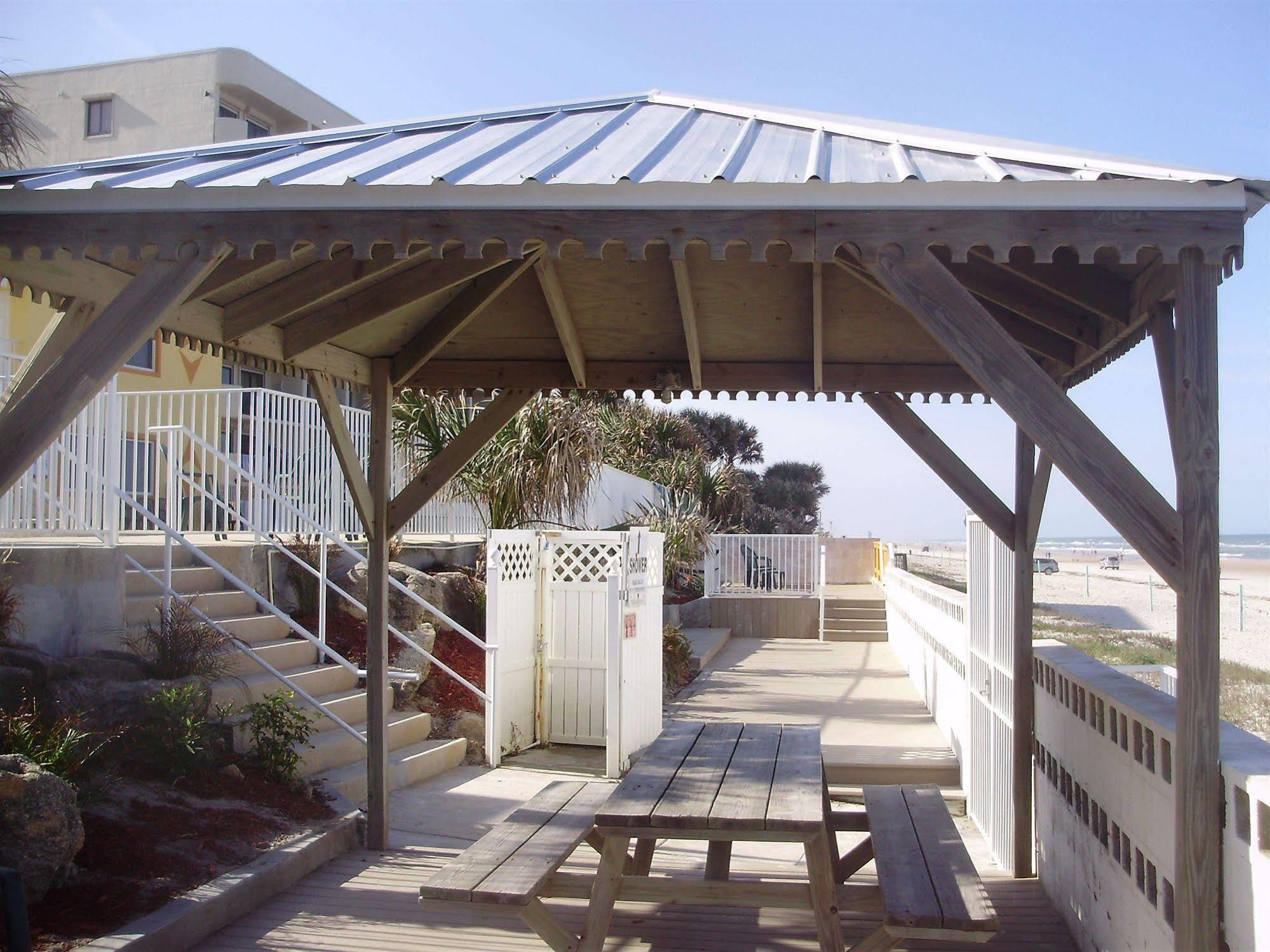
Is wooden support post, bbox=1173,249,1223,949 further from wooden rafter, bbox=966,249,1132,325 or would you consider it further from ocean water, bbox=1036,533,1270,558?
ocean water, bbox=1036,533,1270,558

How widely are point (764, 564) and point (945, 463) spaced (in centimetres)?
1562

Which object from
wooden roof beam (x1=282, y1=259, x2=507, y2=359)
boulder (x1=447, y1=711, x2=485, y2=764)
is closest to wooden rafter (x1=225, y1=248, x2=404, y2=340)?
wooden roof beam (x1=282, y1=259, x2=507, y2=359)

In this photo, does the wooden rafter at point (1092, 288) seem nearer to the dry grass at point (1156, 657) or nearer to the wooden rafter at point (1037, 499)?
the wooden rafter at point (1037, 499)

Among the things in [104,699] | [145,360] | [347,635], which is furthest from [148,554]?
[145,360]

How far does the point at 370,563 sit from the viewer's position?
264 inches

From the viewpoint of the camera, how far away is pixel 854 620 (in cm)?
2098

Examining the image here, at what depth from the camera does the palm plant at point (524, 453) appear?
12281 millimetres

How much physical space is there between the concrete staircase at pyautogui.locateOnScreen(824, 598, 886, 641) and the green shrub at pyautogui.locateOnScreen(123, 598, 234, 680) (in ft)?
47.7

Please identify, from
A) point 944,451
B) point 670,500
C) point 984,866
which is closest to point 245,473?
point 944,451

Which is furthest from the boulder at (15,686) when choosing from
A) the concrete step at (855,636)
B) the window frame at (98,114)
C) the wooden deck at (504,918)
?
the window frame at (98,114)

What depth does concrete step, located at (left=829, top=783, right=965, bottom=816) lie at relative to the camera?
27.1ft

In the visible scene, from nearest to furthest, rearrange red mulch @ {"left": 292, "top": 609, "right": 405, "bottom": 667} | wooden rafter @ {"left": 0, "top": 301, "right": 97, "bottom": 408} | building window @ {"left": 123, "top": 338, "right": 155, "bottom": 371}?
wooden rafter @ {"left": 0, "top": 301, "right": 97, "bottom": 408} < red mulch @ {"left": 292, "top": 609, "right": 405, "bottom": 667} < building window @ {"left": 123, "top": 338, "right": 155, "bottom": 371}

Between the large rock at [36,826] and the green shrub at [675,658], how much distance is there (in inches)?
383

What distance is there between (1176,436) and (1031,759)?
9.91ft
